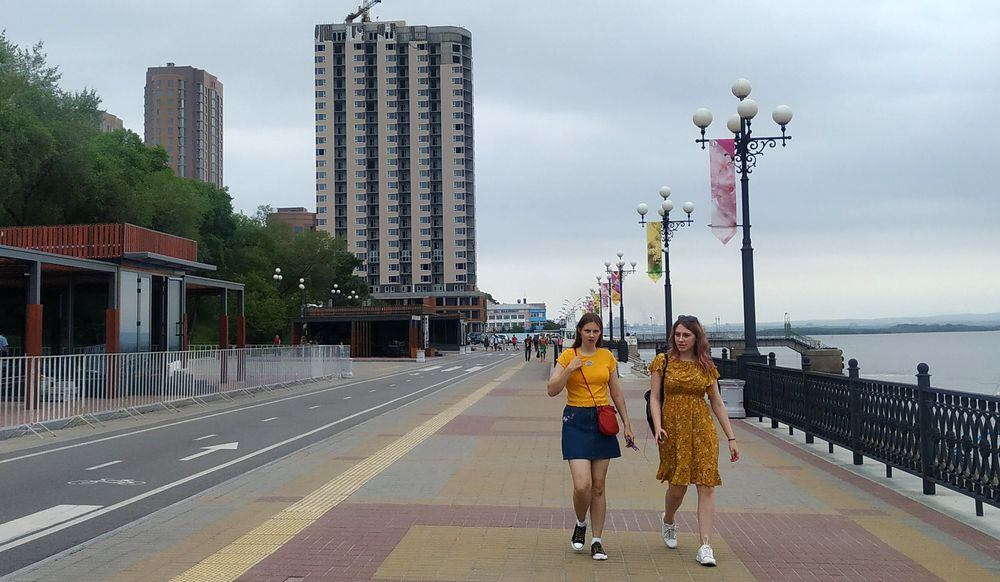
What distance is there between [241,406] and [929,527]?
1798 cm

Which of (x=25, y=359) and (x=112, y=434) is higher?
(x=25, y=359)

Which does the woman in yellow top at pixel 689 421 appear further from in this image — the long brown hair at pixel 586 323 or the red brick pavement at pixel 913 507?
the red brick pavement at pixel 913 507

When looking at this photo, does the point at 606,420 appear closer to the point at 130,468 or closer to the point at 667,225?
the point at 130,468

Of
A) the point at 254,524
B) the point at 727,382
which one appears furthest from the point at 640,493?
the point at 727,382

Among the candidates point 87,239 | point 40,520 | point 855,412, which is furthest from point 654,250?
point 40,520

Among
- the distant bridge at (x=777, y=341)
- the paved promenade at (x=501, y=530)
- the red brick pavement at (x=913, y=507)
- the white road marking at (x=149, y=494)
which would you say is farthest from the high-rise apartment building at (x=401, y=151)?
the paved promenade at (x=501, y=530)

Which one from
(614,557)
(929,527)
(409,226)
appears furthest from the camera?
(409,226)

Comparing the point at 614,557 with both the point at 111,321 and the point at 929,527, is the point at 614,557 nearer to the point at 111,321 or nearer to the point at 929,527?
the point at 929,527

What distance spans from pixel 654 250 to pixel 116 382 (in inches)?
736

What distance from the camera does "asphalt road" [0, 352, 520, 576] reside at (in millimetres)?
7117

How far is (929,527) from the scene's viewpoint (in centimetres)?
675

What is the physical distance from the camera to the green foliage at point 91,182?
33.0 m

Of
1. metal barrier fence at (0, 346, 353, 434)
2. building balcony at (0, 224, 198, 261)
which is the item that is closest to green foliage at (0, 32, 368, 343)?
building balcony at (0, 224, 198, 261)

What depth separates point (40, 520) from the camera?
742 cm
